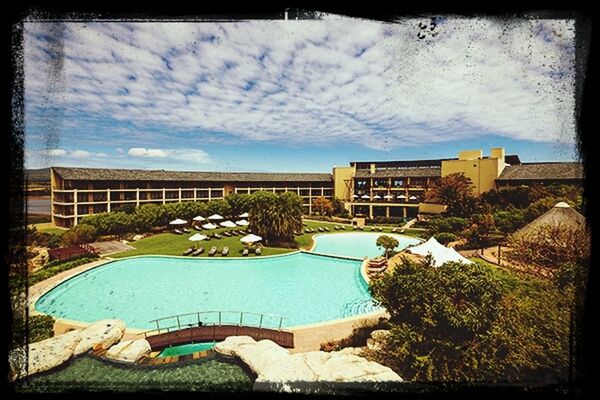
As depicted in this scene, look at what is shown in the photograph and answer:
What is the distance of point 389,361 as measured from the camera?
6055 mm

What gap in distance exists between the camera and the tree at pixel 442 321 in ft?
18.1

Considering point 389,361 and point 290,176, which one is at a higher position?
point 290,176

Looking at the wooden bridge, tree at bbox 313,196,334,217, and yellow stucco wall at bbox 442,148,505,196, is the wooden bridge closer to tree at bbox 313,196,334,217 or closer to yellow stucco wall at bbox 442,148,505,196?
tree at bbox 313,196,334,217

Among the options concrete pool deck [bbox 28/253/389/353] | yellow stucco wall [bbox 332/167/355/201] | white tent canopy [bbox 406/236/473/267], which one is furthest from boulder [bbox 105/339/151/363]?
yellow stucco wall [bbox 332/167/355/201]

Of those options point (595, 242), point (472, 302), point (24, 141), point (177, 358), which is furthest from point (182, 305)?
point (595, 242)

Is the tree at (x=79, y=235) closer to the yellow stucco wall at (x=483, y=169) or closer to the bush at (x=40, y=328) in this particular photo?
the bush at (x=40, y=328)

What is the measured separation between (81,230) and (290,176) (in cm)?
2378

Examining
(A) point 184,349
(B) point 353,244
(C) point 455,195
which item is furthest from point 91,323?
(C) point 455,195

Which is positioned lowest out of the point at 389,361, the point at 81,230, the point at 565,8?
the point at 389,361

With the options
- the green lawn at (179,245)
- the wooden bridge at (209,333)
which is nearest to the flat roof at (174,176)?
the green lawn at (179,245)

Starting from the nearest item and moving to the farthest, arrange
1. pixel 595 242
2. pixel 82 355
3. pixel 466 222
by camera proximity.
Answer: pixel 595 242, pixel 82 355, pixel 466 222

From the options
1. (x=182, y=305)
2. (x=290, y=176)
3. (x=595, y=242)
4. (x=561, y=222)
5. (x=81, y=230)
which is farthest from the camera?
(x=290, y=176)

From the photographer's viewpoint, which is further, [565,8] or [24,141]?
[24,141]

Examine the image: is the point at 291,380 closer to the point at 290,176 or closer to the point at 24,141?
the point at 24,141
